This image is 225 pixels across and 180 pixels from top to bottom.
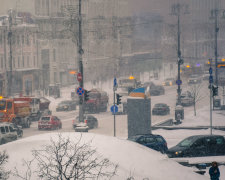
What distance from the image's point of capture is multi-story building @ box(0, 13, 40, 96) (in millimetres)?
66956

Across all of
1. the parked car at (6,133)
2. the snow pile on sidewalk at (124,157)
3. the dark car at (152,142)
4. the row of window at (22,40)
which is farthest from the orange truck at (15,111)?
the row of window at (22,40)

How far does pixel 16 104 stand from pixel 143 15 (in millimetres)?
123092

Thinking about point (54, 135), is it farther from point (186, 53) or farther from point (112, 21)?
point (186, 53)

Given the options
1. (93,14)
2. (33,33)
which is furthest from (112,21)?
(33,33)

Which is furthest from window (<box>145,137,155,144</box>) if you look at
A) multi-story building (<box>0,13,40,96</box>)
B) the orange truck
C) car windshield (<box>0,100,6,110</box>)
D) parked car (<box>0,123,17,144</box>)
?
multi-story building (<box>0,13,40,96</box>)

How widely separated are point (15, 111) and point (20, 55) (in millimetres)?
34876

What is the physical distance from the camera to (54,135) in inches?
553

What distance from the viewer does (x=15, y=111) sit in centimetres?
3909

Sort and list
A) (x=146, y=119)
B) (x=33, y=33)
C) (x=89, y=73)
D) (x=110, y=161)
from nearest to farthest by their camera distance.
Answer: (x=110, y=161), (x=146, y=119), (x=33, y=33), (x=89, y=73)

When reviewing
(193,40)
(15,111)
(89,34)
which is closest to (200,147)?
(15,111)

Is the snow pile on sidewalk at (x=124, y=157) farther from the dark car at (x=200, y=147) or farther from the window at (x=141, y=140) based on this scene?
the window at (x=141, y=140)

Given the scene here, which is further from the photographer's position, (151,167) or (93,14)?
(93,14)

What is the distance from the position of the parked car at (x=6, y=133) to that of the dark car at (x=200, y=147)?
36.3 feet

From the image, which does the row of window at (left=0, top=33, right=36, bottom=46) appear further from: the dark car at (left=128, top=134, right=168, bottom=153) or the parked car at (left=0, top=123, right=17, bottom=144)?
the dark car at (left=128, top=134, right=168, bottom=153)
